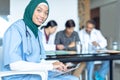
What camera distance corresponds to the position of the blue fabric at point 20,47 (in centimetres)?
162

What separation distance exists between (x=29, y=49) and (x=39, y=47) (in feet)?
0.41

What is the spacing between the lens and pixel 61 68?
1766mm

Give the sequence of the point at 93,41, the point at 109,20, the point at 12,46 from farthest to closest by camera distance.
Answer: the point at 109,20 → the point at 93,41 → the point at 12,46

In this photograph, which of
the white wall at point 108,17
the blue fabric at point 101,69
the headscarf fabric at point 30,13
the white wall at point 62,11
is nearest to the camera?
the headscarf fabric at point 30,13

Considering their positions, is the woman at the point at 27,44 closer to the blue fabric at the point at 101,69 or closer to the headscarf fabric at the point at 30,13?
the headscarf fabric at the point at 30,13

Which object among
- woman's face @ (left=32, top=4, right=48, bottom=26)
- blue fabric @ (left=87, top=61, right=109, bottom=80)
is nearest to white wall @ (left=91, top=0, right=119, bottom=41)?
blue fabric @ (left=87, top=61, right=109, bottom=80)

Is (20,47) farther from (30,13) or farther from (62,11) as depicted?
(62,11)

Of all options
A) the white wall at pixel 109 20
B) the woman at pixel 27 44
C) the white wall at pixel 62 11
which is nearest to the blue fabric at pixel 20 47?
the woman at pixel 27 44

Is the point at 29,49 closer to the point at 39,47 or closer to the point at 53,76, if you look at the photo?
the point at 39,47

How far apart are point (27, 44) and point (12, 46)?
11 centimetres

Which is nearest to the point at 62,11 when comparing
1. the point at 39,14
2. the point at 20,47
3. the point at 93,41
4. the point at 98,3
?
the point at 93,41

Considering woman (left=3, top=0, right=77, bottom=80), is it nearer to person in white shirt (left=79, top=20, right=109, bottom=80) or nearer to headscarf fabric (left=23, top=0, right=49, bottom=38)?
headscarf fabric (left=23, top=0, right=49, bottom=38)

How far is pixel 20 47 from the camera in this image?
5.47 feet

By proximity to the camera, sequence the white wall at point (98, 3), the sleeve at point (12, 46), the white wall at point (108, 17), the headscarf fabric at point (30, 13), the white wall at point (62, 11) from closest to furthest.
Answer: the sleeve at point (12, 46) < the headscarf fabric at point (30, 13) < the white wall at point (62, 11) < the white wall at point (108, 17) < the white wall at point (98, 3)
